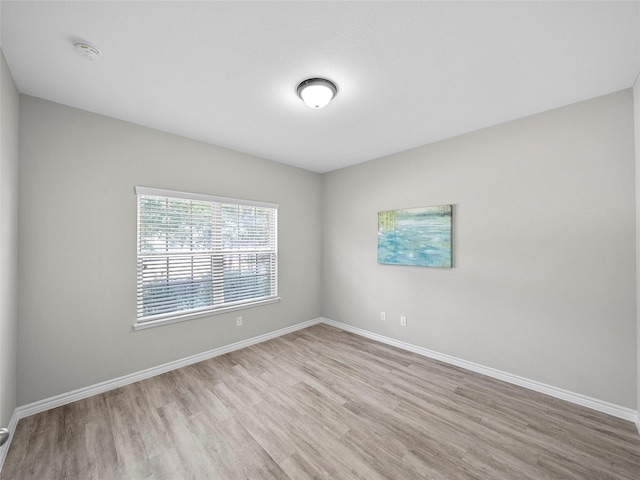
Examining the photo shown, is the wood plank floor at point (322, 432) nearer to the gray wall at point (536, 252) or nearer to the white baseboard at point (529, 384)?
the white baseboard at point (529, 384)

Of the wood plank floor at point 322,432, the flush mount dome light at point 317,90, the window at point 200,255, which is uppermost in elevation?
the flush mount dome light at point 317,90

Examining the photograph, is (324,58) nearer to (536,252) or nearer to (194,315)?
(536,252)

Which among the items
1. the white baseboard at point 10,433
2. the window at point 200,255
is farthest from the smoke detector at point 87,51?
the white baseboard at point 10,433

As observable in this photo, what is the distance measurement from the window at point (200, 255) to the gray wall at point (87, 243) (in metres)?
0.12

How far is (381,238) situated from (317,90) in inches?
90.1

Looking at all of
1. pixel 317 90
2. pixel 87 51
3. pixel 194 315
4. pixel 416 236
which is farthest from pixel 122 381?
pixel 416 236

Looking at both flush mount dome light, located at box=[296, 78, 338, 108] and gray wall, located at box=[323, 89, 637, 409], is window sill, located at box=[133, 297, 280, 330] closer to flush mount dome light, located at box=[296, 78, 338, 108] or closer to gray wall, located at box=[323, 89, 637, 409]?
gray wall, located at box=[323, 89, 637, 409]

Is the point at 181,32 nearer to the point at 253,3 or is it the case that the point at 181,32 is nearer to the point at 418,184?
the point at 253,3

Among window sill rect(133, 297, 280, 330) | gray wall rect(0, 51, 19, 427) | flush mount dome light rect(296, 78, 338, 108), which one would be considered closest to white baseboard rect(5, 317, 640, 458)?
gray wall rect(0, 51, 19, 427)

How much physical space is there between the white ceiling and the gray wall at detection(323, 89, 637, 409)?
33 centimetres

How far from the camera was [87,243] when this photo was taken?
2490 millimetres

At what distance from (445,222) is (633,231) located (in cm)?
148

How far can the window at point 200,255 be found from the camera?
286 centimetres

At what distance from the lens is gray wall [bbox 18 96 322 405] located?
2.23m
